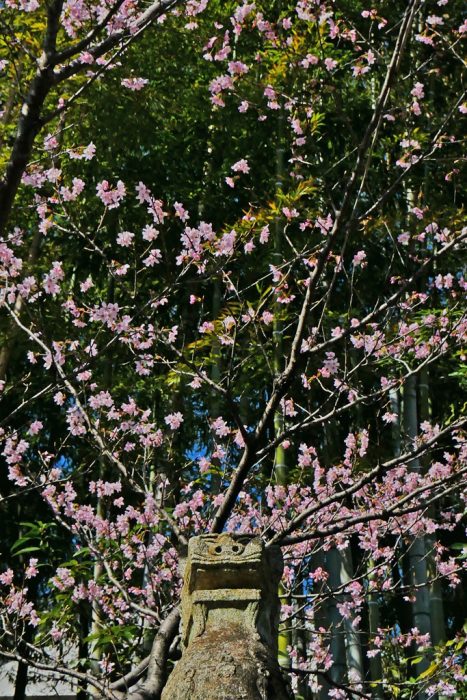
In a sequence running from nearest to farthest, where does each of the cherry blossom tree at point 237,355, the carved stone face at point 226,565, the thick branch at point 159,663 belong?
the carved stone face at point 226,565 < the thick branch at point 159,663 < the cherry blossom tree at point 237,355

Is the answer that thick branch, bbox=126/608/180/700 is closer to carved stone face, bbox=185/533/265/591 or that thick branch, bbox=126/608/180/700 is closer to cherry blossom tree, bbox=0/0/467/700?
cherry blossom tree, bbox=0/0/467/700

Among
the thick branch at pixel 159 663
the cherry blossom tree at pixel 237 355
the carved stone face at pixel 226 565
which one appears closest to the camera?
the carved stone face at pixel 226 565

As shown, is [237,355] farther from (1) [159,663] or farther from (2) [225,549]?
(2) [225,549]

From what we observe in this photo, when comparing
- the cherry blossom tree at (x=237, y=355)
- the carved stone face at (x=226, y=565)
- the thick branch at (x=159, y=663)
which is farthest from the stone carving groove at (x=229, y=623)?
the cherry blossom tree at (x=237, y=355)

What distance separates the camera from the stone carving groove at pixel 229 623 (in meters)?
2.62

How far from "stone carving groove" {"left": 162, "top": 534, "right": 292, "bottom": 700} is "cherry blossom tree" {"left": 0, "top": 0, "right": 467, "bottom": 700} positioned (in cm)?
116

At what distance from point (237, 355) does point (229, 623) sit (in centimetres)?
388

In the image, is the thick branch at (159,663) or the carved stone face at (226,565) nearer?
the carved stone face at (226,565)

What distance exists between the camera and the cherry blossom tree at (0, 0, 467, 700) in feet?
15.8

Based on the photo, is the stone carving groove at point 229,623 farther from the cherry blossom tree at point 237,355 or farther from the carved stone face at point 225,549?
the cherry blossom tree at point 237,355

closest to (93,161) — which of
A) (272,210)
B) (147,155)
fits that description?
(147,155)

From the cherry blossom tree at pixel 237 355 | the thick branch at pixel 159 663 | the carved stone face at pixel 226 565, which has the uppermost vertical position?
the cherry blossom tree at pixel 237 355

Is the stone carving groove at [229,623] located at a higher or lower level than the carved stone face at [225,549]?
lower

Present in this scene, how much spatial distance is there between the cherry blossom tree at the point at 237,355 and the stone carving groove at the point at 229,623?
116 centimetres
